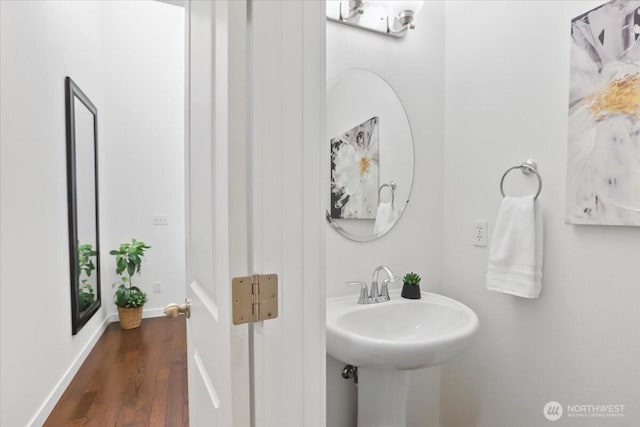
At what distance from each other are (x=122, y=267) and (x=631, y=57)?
3.76 m

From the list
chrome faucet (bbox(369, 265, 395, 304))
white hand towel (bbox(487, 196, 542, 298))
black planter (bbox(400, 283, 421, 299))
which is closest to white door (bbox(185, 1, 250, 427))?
chrome faucet (bbox(369, 265, 395, 304))

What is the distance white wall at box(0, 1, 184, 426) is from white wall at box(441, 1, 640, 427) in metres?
2.05

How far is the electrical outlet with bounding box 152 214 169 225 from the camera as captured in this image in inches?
145

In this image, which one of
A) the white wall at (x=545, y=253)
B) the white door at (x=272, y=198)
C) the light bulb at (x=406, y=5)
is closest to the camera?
the white door at (x=272, y=198)

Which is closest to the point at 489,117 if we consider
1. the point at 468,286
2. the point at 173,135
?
the point at 468,286

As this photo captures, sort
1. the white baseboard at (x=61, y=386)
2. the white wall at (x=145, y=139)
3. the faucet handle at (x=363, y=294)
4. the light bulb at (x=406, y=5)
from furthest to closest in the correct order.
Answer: the white wall at (x=145, y=139) < the white baseboard at (x=61, y=386) < the light bulb at (x=406, y=5) < the faucet handle at (x=363, y=294)

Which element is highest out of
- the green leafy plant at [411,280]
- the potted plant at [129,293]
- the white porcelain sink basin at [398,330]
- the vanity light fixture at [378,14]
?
the vanity light fixture at [378,14]

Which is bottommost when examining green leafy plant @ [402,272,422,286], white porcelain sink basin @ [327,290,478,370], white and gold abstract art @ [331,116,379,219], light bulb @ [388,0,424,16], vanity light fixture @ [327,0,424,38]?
white porcelain sink basin @ [327,290,478,370]

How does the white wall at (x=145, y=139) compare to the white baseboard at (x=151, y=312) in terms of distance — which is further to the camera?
the white baseboard at (x=151, y=312)

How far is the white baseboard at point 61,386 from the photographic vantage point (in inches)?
72.4

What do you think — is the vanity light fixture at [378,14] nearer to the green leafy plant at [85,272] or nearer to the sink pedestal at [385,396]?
the sink pedestal at [385,396]

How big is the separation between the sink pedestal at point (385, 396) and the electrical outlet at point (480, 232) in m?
0.66

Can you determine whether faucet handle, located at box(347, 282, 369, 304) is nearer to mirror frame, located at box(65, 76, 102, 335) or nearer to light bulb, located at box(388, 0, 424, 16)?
light bulb, located at box(388, 0, 424, 16)

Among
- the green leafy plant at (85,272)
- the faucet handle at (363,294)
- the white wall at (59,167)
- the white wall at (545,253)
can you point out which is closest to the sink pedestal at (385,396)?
Result: the faucet handle at (363,294)
